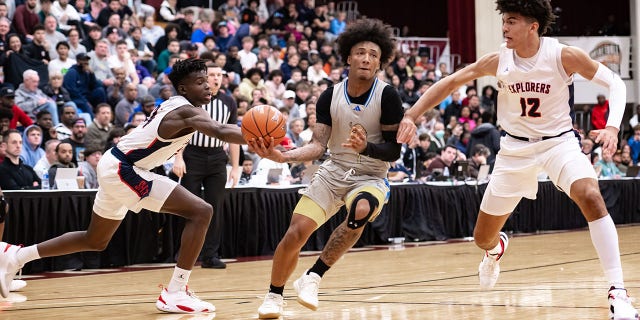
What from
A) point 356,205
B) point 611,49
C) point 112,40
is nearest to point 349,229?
point 356,205

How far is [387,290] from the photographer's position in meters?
8.01

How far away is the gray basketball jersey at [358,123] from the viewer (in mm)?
6633

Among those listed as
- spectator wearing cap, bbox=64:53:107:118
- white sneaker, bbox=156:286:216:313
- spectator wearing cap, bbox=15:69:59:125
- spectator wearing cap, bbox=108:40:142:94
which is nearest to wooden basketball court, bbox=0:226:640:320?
white sneaker, bbox=156:286:216:313

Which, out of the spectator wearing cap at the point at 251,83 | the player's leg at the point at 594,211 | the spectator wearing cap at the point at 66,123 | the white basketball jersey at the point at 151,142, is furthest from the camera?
the spectator wearing cap at the point at 251,83

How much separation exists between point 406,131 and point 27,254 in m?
3.32

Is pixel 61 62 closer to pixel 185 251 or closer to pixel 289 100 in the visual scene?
pixel 289 100

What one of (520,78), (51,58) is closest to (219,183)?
(520,78)

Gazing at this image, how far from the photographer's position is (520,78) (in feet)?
21.1

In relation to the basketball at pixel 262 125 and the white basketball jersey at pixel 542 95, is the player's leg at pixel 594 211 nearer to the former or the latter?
the white basketball jersey at pixel 542 95

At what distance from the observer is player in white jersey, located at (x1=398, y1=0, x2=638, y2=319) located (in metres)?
6.17

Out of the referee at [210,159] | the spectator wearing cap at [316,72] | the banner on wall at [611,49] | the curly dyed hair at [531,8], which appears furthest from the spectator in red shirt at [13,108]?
the banner on wall at [611,49]

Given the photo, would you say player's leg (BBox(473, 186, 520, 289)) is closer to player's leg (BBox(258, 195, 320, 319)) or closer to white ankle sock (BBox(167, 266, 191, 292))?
player's leg (BBox(258, 195, 320, 319))

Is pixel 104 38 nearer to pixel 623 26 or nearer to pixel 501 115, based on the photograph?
pixel 501 115

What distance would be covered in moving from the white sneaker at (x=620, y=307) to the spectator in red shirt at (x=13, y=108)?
954 centimetres
